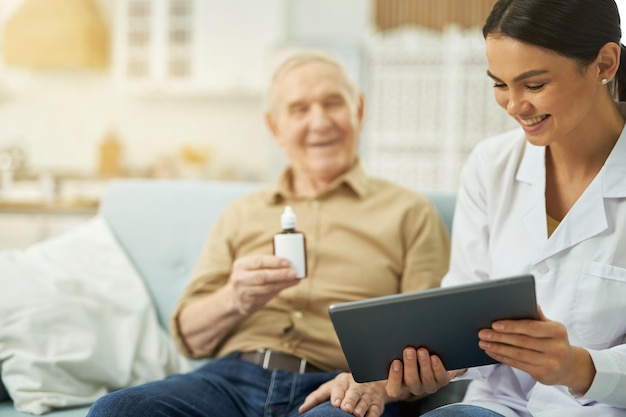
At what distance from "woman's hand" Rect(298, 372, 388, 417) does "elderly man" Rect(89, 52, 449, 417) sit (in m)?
0.12

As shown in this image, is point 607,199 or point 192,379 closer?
point 607,199

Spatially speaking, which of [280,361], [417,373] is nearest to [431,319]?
[417,373]

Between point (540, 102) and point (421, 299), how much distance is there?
382 millimetres

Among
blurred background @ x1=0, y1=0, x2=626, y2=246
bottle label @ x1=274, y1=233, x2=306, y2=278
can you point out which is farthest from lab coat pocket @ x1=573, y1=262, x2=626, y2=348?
blurred background @ x1=0, y1=0, x2=626, y2=246

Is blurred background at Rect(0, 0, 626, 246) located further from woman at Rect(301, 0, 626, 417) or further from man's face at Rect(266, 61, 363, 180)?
woman at Rect(301, 0, 626, 417)

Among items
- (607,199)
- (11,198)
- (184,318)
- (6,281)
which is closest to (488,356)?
(607,199)

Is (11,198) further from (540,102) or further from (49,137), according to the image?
(540,102)

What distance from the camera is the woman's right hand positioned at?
3.92 feet

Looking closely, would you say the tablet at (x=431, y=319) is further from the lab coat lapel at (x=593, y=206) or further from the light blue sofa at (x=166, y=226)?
the light blue sofa at (x=166, y=226)

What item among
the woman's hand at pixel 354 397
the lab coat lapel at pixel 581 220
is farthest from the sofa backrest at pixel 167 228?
the lab coat lapel at pixel 581 220

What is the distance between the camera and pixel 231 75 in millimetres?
5273

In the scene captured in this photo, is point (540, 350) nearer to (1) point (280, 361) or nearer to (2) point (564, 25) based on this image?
(2) point (564, 25)

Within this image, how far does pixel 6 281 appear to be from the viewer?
171 centimetres

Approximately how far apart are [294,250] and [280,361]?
1.01 ft
